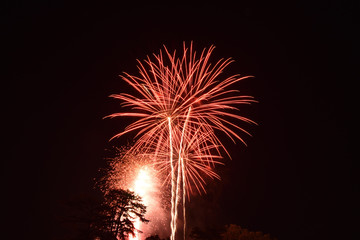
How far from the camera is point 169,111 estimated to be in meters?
15.4

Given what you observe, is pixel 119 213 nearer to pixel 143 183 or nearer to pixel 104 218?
pixel 104 218

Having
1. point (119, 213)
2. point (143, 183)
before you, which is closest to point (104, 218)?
point (119, 213)

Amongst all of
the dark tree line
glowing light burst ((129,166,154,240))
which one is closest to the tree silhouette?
the dark tree line

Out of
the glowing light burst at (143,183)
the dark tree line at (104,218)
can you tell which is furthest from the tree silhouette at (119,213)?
the glowing light burst at (143,183)

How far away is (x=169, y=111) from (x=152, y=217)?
14722mm

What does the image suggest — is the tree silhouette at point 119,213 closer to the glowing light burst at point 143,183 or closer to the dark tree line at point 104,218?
the dark tree line at point 104,218

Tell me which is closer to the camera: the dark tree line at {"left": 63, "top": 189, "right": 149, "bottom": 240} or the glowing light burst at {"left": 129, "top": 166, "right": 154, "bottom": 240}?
the dark tree line at {"left": 63, "top": 189, "right": 149, "bottom": 240}

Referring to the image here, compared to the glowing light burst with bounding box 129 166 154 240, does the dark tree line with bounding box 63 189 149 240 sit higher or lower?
lower

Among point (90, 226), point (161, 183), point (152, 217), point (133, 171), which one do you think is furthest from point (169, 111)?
point (152, 217)

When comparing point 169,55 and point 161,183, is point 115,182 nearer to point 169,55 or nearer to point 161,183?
point 161,183

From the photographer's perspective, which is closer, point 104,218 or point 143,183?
point 104,218

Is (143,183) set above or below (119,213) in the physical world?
above

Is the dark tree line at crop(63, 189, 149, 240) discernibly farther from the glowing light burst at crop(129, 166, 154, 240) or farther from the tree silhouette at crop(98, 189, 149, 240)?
the glowing light burst at crop(129, 166, 154, 240)

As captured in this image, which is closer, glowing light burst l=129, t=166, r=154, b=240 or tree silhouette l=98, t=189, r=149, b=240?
tree silhouette l=98, t=189, r=149, b=240
